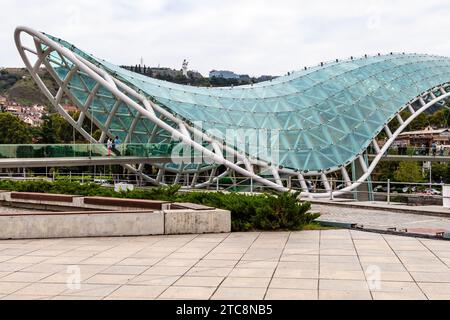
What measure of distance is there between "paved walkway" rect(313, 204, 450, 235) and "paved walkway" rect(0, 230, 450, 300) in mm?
2223

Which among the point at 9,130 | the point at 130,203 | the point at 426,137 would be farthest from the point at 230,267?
the point at 426,137

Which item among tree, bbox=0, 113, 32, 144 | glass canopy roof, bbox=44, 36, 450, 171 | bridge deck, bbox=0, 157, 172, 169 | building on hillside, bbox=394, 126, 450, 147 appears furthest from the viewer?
building on hillside, bbox=394, 126, 450, 147

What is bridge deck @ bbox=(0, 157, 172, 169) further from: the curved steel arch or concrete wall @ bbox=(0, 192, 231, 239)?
concrete wall @ bbox=(0, 192, 231, 239)

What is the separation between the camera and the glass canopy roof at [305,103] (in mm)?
33281

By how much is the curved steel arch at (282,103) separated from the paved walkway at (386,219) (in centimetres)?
795

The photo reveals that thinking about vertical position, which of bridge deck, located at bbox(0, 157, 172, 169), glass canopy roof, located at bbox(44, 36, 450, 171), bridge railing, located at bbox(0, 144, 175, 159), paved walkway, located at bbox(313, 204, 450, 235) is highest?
glass canopy roof, located at bbox(44, 36, 450, 171)

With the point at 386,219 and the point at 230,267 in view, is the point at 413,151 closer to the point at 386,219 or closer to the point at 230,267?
the point at 386,219

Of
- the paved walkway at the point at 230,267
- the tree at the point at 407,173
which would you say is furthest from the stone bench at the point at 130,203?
the tree at the point at 407,173

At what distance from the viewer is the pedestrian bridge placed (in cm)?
3016

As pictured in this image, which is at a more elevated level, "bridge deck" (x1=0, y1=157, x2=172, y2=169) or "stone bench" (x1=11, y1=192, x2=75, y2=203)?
"bridge deck" (x1=0, y1=157, x2=172, y2=169)

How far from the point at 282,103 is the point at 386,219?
23160 millimetres

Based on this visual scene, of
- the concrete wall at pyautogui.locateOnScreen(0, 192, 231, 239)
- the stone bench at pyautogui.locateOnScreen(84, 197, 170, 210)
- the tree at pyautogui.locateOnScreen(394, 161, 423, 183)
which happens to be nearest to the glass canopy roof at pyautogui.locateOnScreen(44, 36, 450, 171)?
the stone bench at pyautogui.locateOnScreen(84, 197, 170, 210)

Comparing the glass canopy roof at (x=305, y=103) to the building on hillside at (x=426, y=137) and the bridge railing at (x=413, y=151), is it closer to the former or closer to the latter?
the bridge railing at (x=413, y=151)
